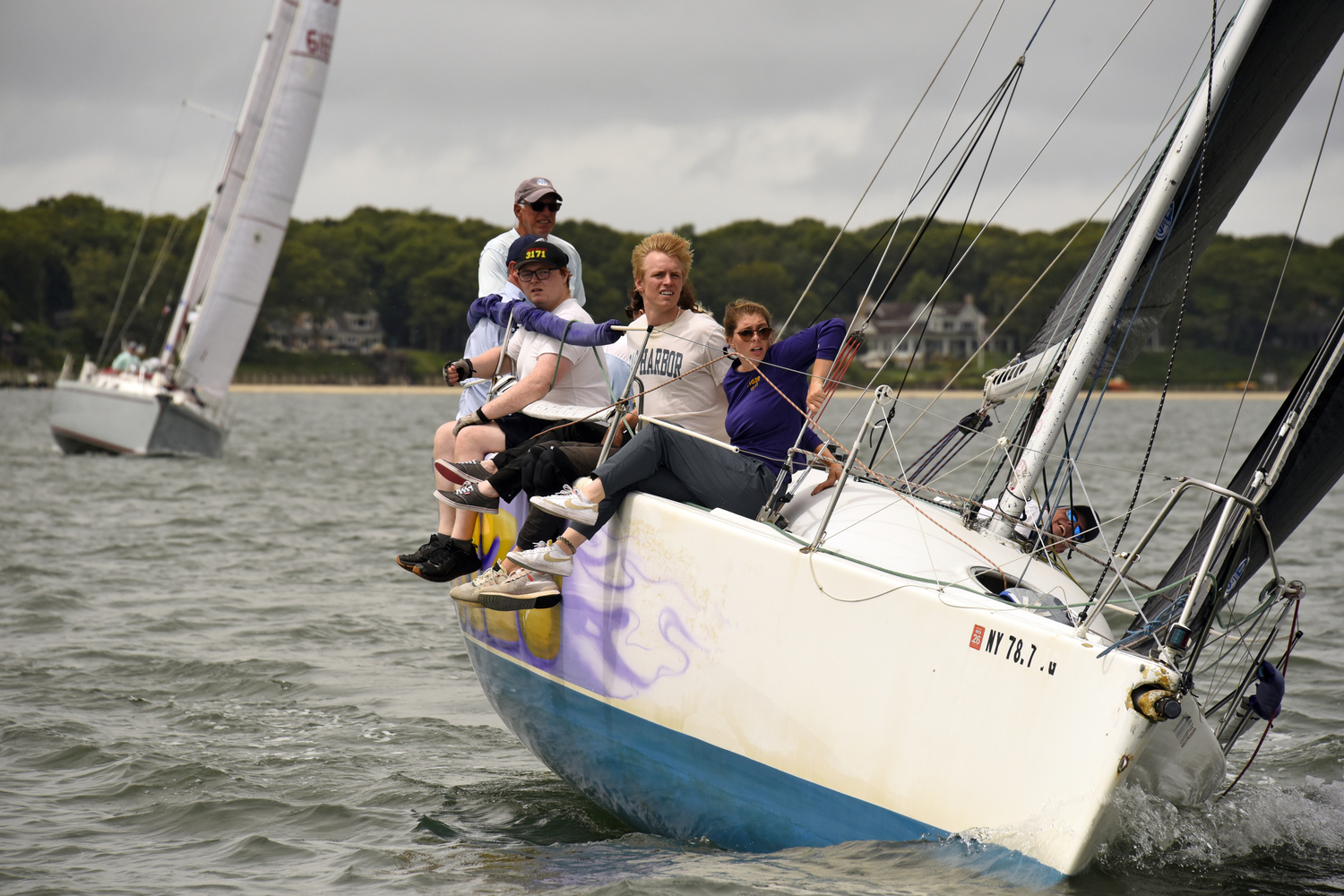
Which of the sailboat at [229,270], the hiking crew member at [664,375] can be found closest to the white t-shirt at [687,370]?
the hiking crew member at [664,375]

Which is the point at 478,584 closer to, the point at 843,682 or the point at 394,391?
the point at 843,682

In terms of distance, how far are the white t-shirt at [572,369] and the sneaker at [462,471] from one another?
0.27 meters

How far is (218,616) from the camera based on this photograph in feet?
27.1

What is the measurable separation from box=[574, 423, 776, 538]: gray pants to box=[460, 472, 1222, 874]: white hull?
3.0 inches

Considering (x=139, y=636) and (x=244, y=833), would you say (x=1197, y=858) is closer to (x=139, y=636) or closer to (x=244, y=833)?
(x=244, y=833)

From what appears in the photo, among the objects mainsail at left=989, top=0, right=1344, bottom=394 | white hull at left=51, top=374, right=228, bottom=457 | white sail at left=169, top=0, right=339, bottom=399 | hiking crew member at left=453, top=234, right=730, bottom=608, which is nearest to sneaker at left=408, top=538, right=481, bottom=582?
hiking crew member at left=453, top=234, right=730, bottom=608

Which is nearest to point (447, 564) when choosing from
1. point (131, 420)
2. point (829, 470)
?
point (829, 470)

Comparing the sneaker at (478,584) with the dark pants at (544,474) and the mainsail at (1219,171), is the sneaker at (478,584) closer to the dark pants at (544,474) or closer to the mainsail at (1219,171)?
the dark pants at (544,474)

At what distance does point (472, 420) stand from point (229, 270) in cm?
2068

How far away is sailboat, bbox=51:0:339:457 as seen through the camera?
74.4ft

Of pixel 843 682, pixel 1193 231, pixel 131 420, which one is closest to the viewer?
pixel 843 682

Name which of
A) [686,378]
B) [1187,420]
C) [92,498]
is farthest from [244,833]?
[1187,420]

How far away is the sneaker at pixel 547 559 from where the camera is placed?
384 centimetres

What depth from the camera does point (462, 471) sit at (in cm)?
433
